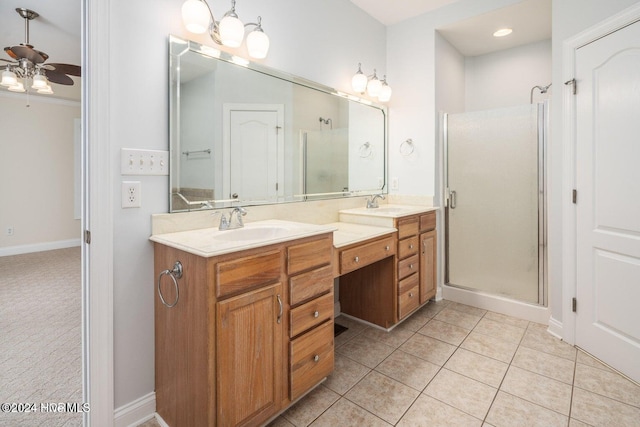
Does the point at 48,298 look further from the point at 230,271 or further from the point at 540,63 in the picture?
the point at 540,63

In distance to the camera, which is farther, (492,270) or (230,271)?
(492,270)

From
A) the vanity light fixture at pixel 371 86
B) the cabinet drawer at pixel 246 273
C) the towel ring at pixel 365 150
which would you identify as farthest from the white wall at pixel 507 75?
the cabinet drawer at pixel 246 273

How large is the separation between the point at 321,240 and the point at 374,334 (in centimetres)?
114

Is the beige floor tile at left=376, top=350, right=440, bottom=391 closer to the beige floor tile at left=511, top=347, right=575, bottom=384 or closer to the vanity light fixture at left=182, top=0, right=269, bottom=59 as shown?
the beige floor tile at left=511, top=347, right=575, bottom=384

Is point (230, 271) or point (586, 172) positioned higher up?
point (586, 172)

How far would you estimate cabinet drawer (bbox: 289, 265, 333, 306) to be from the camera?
1494 mm

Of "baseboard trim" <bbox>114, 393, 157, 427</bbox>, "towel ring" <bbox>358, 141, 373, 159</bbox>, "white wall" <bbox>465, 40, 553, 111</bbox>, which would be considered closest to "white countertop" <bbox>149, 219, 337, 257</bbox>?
"baseboard trim" <bbox>114, 393, 157, 427</bbox>

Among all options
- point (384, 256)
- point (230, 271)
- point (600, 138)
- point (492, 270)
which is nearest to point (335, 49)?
point (384, 256)

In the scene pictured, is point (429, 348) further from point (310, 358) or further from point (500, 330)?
point (310, 358)

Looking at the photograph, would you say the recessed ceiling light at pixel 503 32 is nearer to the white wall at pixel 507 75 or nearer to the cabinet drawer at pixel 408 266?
the white wall at pixel 507 75

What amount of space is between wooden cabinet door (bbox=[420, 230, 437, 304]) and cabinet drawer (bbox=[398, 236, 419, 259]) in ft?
0.37

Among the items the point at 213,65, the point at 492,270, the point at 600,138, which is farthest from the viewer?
the point at 492,270

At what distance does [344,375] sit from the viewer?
1871 mm

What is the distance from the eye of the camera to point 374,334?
93.7 inches
